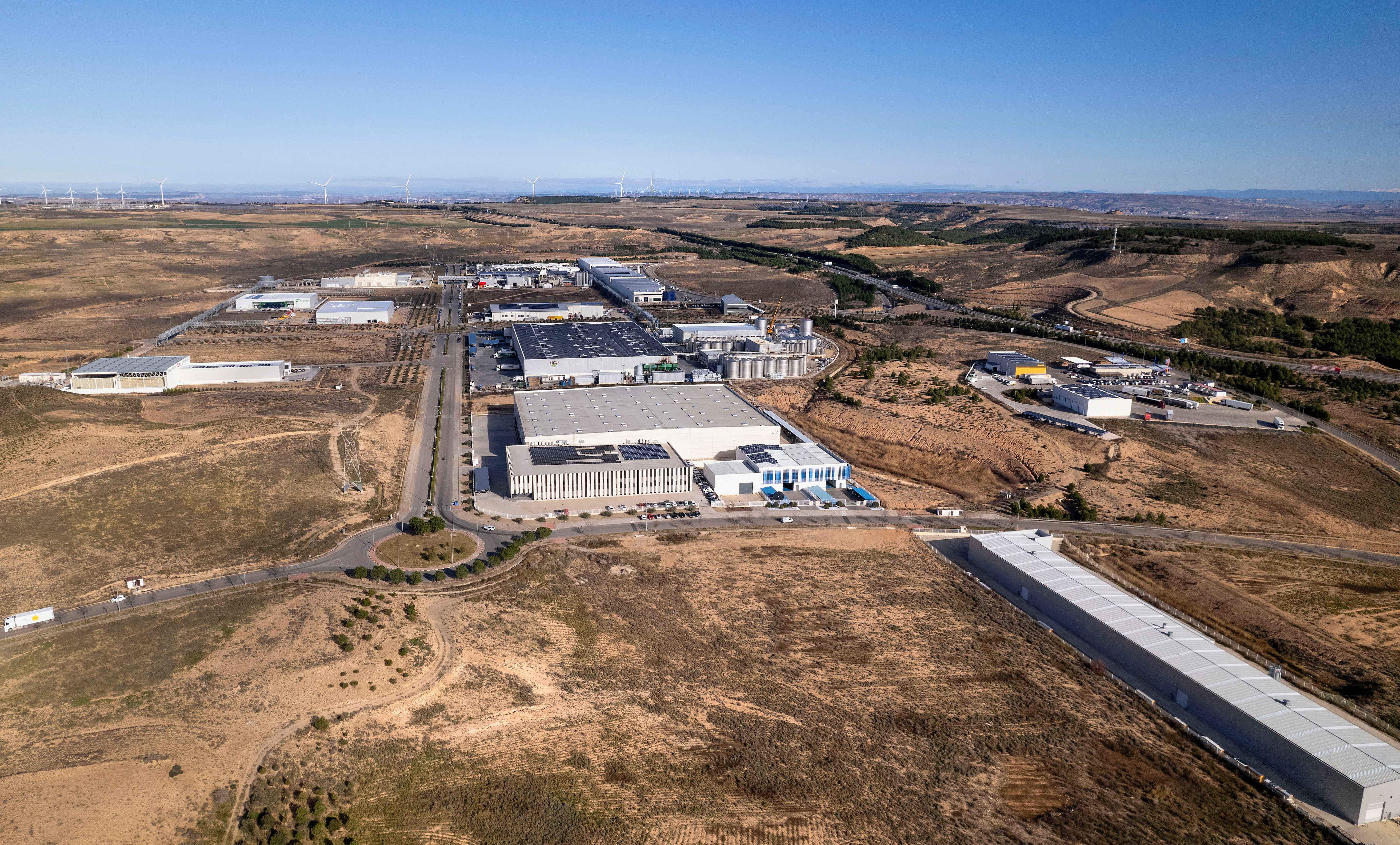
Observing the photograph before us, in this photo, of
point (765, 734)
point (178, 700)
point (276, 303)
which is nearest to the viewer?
point (178, 700)

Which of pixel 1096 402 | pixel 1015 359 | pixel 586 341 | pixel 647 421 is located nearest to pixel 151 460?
pixel 647 421

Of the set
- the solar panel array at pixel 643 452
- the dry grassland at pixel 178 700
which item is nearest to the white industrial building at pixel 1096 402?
the solar panel array at pixel 643 452

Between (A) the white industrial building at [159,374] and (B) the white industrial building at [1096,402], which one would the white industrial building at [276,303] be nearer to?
(A) the white industrial building at [159,374]

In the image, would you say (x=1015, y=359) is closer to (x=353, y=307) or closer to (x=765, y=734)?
(x=765, y=734)

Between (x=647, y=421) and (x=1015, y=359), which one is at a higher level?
(x=1015, y=359)

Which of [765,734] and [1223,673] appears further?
[1223,673]

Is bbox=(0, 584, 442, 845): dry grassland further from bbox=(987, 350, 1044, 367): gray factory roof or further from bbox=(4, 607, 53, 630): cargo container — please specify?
bbox=(987, 350, 1044, 367): gray factory roof

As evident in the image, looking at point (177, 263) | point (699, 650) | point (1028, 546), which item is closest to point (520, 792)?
point (699, 650)
